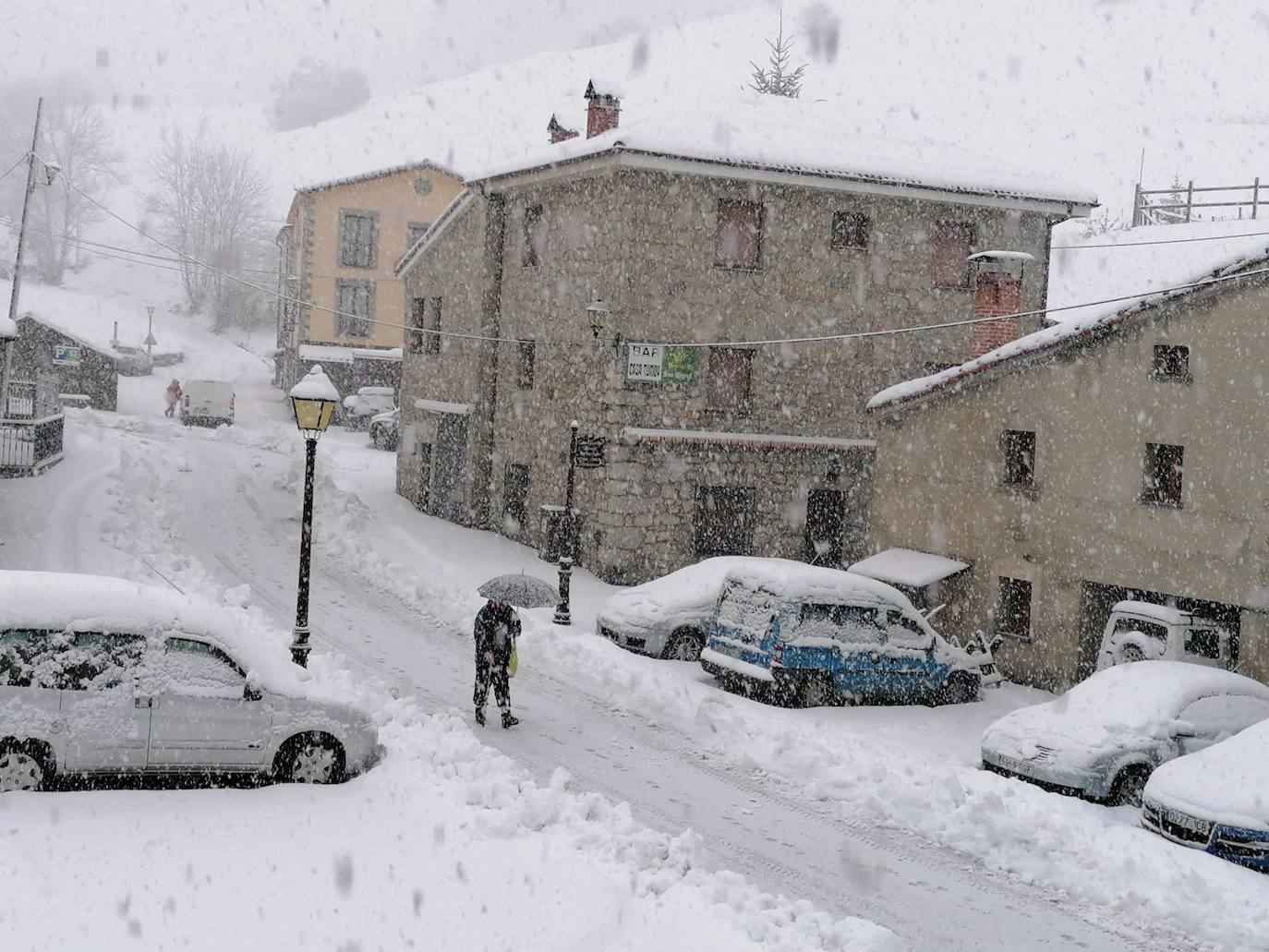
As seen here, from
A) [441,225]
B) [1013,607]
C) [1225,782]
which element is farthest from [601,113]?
[1225,782]

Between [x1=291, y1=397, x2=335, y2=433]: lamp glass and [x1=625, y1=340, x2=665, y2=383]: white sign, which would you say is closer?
[x1=291, y1=397, x2=335, y2=433]: lamp glass

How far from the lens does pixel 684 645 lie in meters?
17.7

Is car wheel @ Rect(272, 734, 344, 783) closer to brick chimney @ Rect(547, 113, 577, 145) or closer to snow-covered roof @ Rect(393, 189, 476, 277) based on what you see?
snow-covered roof @ Rect(393, 189, 476, 277)

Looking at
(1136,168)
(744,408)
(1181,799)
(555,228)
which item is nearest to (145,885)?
(1181,799)

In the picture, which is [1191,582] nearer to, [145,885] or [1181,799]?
[1181,799]

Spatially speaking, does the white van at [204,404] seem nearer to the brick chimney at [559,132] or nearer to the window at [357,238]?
the window at [357,238]

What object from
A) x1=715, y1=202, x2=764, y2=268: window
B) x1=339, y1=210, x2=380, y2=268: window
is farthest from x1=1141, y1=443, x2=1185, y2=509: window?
x1=339, y1=210, x2=380, y2=268: window

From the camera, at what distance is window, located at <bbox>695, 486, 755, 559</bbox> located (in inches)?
971

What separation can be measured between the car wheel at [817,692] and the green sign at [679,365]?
9.85 m

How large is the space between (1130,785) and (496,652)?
685cm

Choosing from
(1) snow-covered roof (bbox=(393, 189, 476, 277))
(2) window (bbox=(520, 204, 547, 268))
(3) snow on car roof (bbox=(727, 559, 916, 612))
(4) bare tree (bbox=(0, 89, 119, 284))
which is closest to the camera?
(3) snow on car roof (bbox=(727, 559, 916, 612))

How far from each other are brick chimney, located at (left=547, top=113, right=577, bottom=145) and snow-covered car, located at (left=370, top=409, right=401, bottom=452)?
1642cm

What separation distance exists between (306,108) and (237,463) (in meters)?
107

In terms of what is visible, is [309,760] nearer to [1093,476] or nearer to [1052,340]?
[1093,476]
